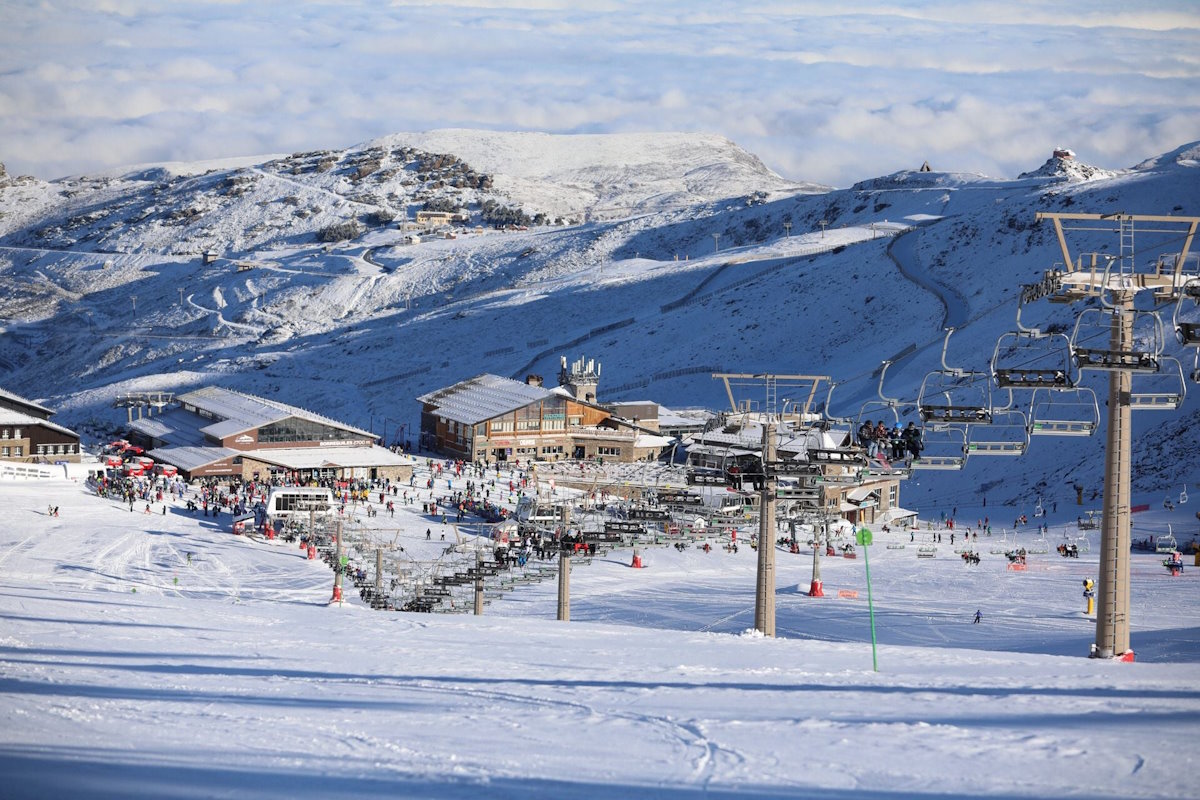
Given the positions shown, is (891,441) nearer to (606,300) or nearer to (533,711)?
(533,711)

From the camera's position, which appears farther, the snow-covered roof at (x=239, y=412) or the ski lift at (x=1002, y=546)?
the snow-covered roof at (x=239, y=412)

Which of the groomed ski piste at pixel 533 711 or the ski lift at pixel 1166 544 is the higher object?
the ski lift at pixel 1166 544

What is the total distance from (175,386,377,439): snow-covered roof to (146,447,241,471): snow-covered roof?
3.84 ft

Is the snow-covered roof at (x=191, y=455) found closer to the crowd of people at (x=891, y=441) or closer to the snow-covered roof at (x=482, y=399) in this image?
the snow-covered roof at (x=482, y=399)

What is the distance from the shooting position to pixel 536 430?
2795 inches

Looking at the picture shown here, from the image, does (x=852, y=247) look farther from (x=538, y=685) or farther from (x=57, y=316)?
(x=538, y=685)

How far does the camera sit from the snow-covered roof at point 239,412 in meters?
64.1

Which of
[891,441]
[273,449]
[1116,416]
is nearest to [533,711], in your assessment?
[1116,416]

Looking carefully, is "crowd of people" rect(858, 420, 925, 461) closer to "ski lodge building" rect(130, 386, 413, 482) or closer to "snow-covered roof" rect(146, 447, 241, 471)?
"ski lodge building" rect(130, 386, 413, 482)

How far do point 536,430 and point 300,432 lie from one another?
41.6ft

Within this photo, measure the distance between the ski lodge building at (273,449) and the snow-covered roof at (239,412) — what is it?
0.15 ft

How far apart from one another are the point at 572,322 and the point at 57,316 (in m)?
62.6

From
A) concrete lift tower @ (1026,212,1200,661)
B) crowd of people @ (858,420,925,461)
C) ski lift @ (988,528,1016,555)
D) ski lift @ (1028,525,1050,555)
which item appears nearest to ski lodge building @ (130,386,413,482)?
ski lift @ (988,528,1016,555)

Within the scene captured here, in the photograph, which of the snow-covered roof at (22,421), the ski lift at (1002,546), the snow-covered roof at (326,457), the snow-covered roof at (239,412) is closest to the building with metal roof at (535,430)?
the snow-covered roof at (239,412)
